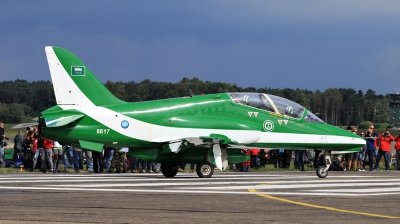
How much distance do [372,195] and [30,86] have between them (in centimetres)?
4358

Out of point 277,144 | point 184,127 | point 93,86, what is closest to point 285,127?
point 277,144

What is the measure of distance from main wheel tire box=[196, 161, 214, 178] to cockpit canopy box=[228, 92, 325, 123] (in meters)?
2.06

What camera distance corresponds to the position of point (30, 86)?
54.6 meters

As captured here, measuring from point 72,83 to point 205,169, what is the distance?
433cm

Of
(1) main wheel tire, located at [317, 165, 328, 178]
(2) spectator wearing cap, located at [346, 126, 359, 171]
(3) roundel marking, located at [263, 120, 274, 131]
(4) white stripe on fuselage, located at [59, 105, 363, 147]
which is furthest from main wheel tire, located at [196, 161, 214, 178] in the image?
(2) spectator wearing cap, located at [346, 126, 359, 171]

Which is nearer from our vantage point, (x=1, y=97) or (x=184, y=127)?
(x=184, y=127)

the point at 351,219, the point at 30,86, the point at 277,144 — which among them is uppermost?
the point at 30,86

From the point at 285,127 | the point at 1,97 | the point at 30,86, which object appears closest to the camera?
the point at 285,127

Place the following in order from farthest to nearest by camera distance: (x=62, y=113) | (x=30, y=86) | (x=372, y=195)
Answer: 1. (x=30, y=86)
2. (x=62, y=113)
3. (x=372, y=195)

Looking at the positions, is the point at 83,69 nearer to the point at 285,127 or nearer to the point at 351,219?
the point at 285,127

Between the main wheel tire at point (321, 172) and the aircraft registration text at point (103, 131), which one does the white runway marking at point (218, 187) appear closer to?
the aircraft registration text at point (103, 131)

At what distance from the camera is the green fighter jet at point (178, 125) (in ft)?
63.7

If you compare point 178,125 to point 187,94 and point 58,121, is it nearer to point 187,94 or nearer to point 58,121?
point 58,121

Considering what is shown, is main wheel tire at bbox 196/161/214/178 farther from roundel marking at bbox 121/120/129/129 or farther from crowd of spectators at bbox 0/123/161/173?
crowd of spectators at bbox 0/123/161/173
